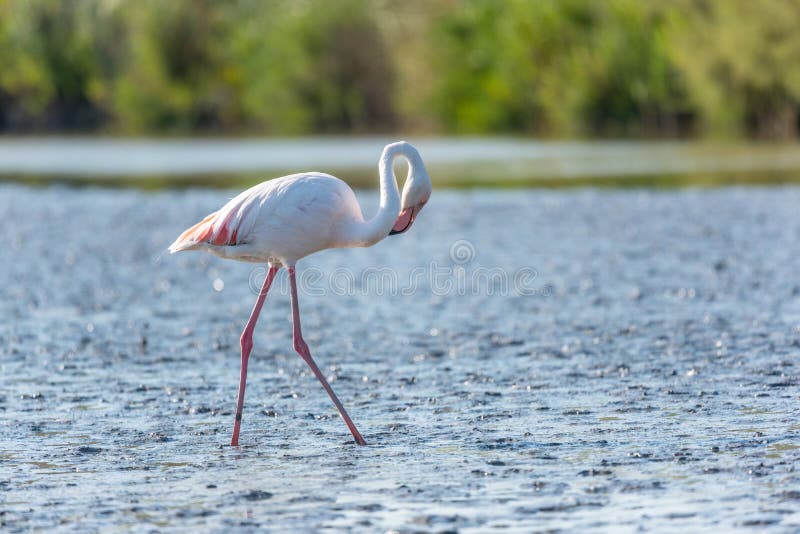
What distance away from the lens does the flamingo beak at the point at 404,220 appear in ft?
28.0

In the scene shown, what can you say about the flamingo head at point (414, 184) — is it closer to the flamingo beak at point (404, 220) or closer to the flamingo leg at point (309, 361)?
the flamingo beak at point (404, 220)

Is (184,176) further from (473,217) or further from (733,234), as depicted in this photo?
(733,234)

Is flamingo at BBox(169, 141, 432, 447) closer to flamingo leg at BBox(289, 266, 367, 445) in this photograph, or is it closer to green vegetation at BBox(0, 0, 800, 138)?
flamingo leg at BBox(289, 266, 367, 445)

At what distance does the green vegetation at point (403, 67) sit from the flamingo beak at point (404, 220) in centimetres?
5000

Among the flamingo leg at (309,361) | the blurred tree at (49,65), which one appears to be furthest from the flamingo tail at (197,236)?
the blurred tree at (49,65)

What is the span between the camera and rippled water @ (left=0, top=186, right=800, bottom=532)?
21.4 feet

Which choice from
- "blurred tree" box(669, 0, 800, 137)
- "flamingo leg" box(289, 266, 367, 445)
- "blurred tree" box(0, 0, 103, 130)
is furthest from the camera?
"blurred tree" box(0, 0, 103, 130)

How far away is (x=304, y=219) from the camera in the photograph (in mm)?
8586

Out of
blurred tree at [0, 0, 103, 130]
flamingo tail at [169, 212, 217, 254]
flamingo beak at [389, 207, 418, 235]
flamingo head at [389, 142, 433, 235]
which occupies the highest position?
blurred tree at [0, 0, 103, 130]

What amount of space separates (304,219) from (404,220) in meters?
0.63

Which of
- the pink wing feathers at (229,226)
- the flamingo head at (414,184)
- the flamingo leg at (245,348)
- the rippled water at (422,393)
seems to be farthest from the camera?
the pink wing feathers at (229,226)

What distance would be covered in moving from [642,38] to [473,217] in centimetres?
5027

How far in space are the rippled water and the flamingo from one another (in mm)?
920

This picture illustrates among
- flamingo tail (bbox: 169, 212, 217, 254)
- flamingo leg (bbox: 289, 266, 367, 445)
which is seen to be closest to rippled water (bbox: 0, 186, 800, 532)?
flamingo leg (bbox: 289, 266, 367, 445)
